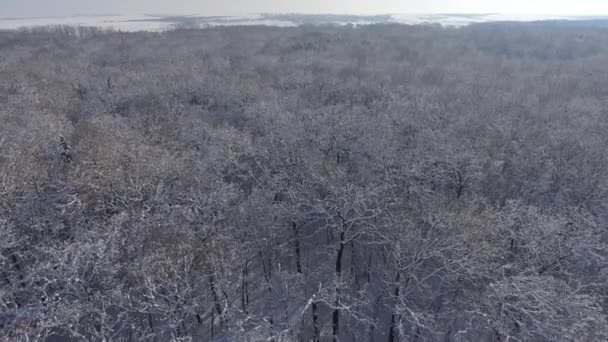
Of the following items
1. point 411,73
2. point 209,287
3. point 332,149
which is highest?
point 411,73

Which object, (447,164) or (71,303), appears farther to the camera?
(447,164)

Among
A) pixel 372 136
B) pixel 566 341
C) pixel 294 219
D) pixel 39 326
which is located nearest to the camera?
pixel 39 326

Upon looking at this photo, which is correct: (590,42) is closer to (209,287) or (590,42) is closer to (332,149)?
(332,149)

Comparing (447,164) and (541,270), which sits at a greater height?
(447,164)

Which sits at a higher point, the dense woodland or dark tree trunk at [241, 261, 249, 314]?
the dense woodland

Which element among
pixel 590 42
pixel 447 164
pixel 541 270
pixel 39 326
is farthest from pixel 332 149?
pixel 590 42

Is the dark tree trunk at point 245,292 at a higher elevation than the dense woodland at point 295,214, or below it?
below

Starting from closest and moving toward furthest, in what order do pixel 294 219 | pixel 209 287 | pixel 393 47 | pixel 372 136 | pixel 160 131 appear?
pixel 209 287 → pixel 294 219 → pixel 372 136 → pixel 160 131 → pixel 393 47

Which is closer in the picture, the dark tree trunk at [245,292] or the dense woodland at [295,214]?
the dense woodland at [295,214]

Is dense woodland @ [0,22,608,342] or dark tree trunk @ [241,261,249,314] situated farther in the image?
dark tree trunk @ [241,261,249,314]
